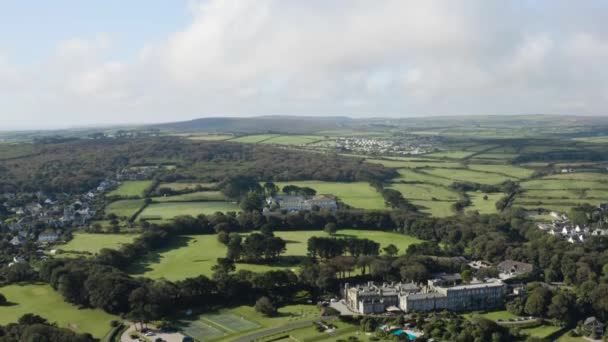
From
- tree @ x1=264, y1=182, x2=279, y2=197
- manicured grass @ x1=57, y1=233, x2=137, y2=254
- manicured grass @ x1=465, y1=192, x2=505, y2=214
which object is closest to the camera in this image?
manicured grass @ x1=57, y1=233, x2=137, y2=254

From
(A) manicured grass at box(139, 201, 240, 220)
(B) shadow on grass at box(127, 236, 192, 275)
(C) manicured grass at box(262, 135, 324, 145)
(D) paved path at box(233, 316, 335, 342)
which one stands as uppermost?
(C) manicured grass at box(262, 135, 324, 145)

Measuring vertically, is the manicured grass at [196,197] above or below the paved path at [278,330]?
above

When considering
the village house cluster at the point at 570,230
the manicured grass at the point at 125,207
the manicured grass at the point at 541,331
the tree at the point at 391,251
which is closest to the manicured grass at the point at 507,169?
the village house cluster at the point at 570,230

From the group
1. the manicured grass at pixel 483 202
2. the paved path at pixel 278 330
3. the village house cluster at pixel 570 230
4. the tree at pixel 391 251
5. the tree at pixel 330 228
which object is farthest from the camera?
the manicured grass at pixel 483 202

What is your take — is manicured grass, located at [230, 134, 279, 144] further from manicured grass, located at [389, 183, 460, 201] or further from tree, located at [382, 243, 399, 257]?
tree, located at [382, 243, 399, 257]

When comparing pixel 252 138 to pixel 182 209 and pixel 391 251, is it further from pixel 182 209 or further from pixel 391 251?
pixel 391 251

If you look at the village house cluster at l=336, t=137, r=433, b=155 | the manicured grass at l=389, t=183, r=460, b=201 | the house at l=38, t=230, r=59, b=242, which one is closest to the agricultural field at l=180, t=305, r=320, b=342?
the house at l=38, t=230, r=59, b=242

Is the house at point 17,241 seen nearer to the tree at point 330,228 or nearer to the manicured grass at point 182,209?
the manicured grass at point 182,209

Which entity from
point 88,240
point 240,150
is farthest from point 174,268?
point 240,150
